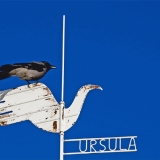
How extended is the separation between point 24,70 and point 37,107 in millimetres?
433

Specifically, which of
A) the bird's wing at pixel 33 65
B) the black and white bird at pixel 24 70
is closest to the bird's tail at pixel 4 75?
the black and white bird at pixel 24 70

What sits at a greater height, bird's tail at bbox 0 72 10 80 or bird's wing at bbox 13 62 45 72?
bird's wing at bbox 13 62 45 72

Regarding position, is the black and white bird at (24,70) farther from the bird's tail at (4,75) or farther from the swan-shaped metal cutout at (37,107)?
the swan-shaped metal cutout at (37,107)

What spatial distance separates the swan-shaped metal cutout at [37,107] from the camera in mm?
5215

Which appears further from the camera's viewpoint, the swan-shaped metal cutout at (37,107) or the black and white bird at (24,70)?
the black and white bird at (24,70)

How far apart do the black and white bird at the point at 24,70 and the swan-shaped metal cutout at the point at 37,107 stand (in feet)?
0.39

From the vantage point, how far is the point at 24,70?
5.45 m

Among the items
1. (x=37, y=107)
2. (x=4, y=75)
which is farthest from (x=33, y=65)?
(x=37, y=107)

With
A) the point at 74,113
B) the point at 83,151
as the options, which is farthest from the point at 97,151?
the point at 74,113

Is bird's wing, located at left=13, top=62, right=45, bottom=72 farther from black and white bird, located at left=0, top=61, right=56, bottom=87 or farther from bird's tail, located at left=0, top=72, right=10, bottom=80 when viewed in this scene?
bird's tail, located at left=0, top=72, right=10, bottom=80

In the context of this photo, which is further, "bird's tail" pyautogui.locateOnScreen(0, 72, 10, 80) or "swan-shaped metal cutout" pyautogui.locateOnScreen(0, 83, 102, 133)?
"bird's tail" pyautogui.locateOnScreen(0, 72, 10, 80)

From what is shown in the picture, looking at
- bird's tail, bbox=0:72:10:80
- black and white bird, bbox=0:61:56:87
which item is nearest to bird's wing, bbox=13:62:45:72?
black and white bird, bbox=0:61:56:87

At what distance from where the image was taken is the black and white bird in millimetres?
5426

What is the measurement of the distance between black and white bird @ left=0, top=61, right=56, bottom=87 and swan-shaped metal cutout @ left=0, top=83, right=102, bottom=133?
12 cm
